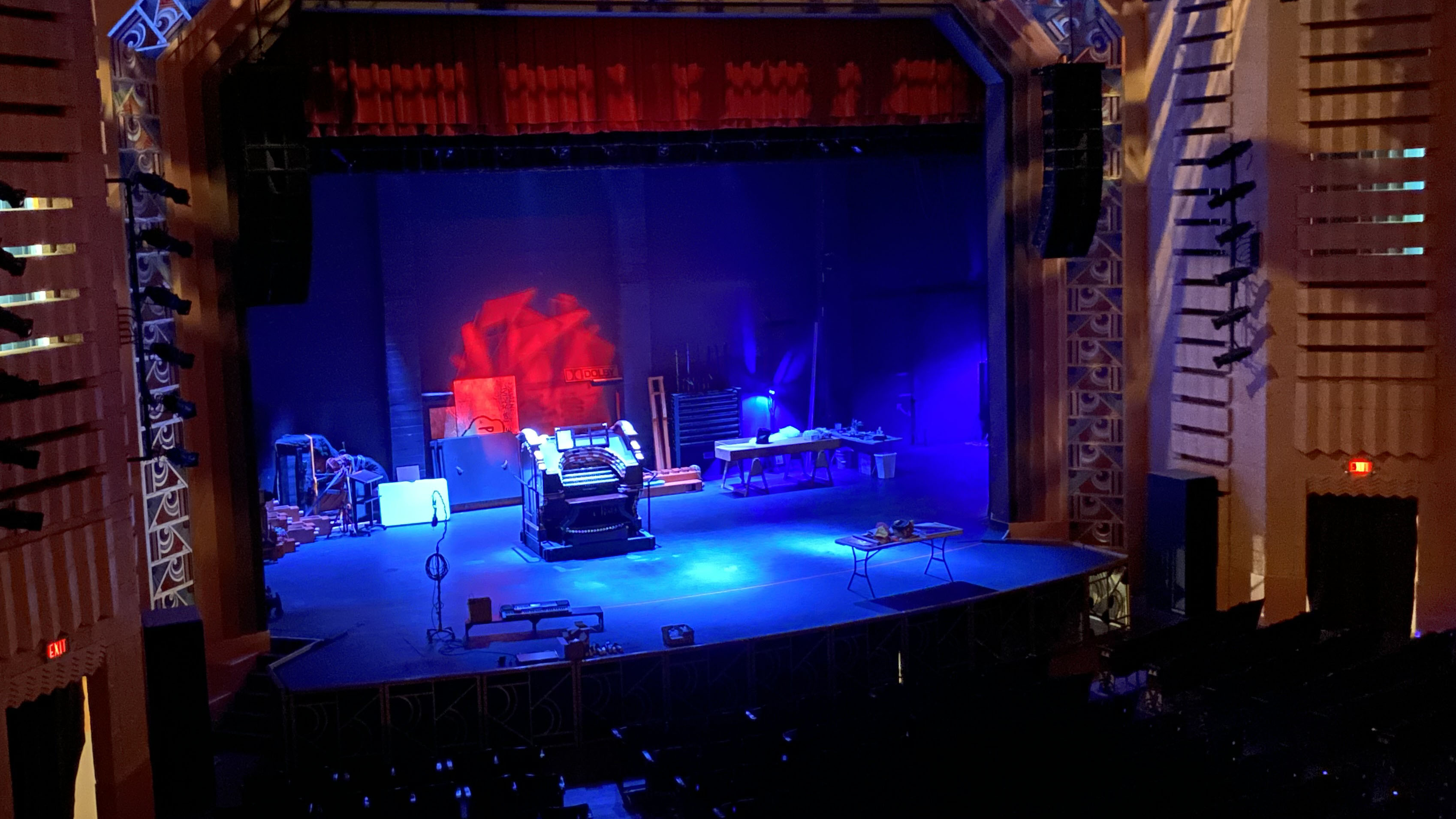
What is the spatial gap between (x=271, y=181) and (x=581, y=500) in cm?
499

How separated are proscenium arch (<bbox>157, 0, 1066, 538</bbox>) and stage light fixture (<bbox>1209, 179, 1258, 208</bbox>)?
1.94m

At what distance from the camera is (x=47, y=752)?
7664mm

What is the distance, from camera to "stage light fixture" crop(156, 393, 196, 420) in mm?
9836

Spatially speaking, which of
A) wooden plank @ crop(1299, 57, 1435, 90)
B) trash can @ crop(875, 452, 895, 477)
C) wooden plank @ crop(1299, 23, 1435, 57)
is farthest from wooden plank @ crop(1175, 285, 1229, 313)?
trash can @ crop(875, 452, 895, 477)

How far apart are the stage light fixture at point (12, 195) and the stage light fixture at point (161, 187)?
2438mm

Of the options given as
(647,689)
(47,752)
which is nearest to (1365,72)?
(647,689)

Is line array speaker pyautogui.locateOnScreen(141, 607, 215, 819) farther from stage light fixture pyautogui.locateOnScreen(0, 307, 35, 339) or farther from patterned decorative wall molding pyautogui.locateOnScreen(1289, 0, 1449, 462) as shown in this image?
patterned decorative wall molding pyautogui.locateOnScreen(1289, 0, 1449, 462)

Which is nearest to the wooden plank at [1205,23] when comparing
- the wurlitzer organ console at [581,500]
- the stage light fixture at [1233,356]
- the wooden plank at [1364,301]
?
the wooden plank at [1364,301]

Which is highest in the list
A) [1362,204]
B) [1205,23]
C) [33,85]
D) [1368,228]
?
[1205,23]

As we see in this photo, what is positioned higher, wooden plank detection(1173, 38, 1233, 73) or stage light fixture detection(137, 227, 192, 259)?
wooden plank detection(1173, 38, 1233, 73)

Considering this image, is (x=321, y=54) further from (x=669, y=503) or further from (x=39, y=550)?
(x=669, y=503)

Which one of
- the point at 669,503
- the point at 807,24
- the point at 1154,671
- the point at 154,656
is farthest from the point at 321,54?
the point at 1154,671

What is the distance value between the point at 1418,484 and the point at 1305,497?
3.03 ft

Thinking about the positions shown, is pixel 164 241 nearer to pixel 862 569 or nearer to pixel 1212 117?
pixel 862 569
